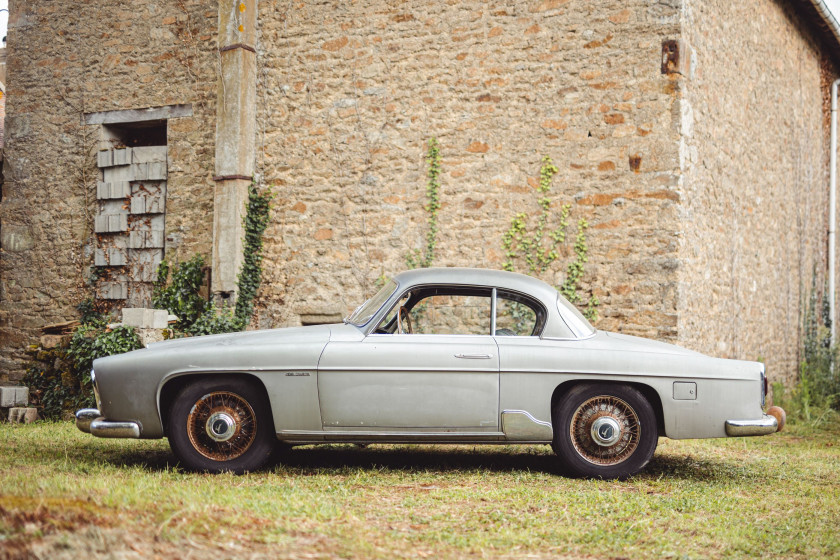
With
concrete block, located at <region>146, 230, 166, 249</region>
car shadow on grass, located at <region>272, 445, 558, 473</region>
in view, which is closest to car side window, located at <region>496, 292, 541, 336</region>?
car shadow on grass, located at <region>272, 445, 558, 473</region>

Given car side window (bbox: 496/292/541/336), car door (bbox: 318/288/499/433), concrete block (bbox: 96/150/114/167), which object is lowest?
car door (bbox: 318/288/499/433)

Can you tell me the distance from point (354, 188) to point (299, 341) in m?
4.88

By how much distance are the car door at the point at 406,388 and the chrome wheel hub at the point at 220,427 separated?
1.96 feet

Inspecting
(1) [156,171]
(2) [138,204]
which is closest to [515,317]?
(1) [156,171]

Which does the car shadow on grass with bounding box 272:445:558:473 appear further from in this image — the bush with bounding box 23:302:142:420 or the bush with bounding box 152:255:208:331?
the bush with bounding box 152:255:208:331

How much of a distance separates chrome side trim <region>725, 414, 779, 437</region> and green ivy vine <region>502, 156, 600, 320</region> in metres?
3.50

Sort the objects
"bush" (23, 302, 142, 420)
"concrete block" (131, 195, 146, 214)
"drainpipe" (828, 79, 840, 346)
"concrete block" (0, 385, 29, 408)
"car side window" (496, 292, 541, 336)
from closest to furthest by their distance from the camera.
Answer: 1. "car side window" (496, 292, 541, 336)
2. "bush" (23, 302, 142, 420)
3. "concrete block" (0, 385, 29, 408)
4. "concrete block" (131, 195, 146, 214)
5. "drainpipe" (828, 79, 840, 346)

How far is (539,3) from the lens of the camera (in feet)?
30.0

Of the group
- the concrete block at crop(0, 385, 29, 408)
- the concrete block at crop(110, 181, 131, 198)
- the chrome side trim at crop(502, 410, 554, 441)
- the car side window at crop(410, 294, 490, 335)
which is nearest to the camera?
the chrome side trim at crop(502, 410, 554, 441)

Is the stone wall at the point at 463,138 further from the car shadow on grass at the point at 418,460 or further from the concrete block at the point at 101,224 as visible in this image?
the concrete block at the point at 101,224

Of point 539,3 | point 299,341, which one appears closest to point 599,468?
point 299,341

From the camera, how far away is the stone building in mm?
8680

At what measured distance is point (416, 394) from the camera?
5172 mm

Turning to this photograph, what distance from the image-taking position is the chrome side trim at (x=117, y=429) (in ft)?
16.7
